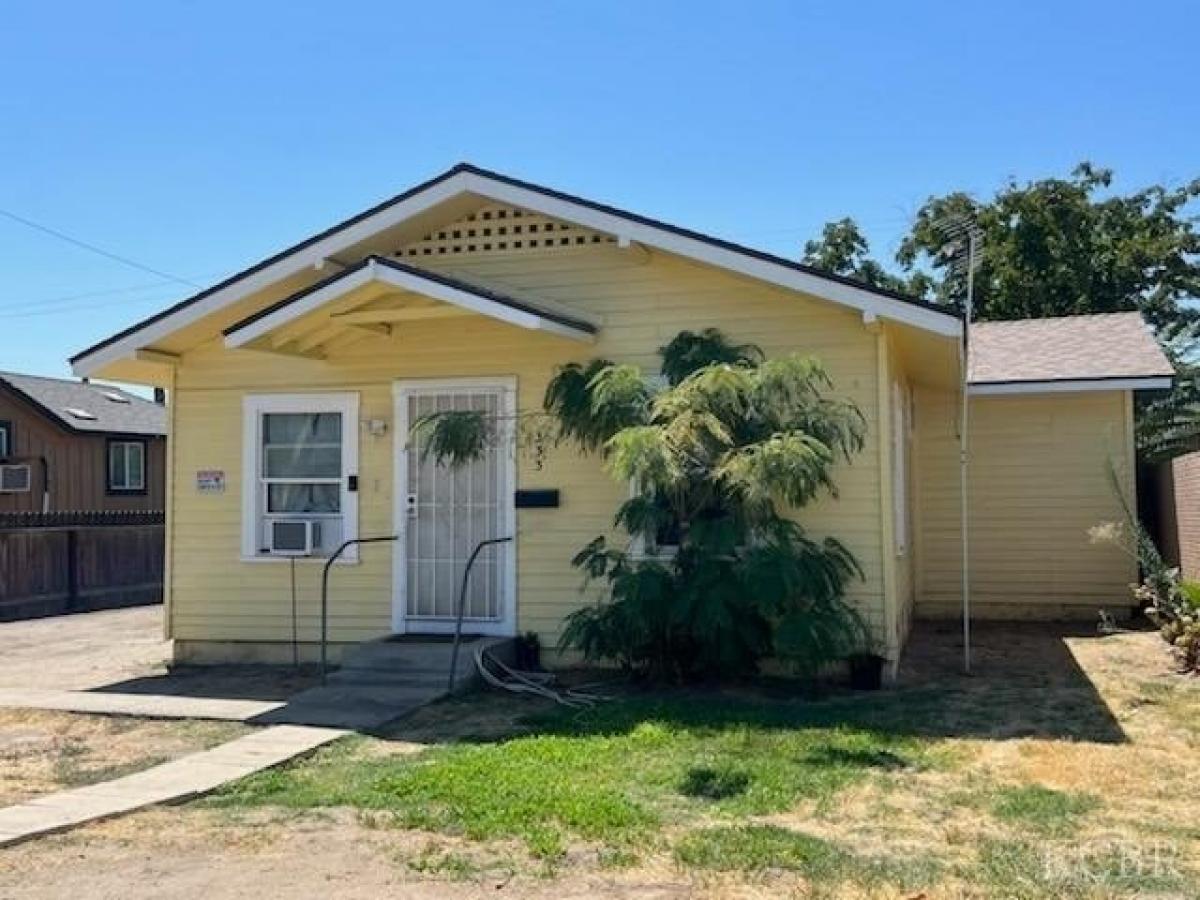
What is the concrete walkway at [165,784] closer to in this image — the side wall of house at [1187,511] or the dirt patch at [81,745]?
the dirt patch at [81,745]

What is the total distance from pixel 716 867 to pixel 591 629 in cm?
432

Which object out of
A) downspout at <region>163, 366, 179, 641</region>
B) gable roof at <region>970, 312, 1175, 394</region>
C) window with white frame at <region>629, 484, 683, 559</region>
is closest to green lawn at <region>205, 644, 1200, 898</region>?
window with white frame at <region>629, 484, 683, 559</region>

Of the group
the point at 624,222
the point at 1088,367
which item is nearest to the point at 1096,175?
the point at 1088,367

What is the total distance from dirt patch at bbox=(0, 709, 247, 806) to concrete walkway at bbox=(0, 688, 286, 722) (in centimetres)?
13

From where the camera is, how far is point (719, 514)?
901cm

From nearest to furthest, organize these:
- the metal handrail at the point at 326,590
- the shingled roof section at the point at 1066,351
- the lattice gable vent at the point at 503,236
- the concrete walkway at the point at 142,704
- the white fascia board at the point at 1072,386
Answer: the concrete walkway at the point at 142,704 < the metal handrail at the point at 326,590 < the lattice gable vent at the point at 503,236 < the white fascia board at the point at 1072,386 < the shingled roof section at the point at 1066,351

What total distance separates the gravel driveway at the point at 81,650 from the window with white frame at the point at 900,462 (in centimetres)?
722

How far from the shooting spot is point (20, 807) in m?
5.87

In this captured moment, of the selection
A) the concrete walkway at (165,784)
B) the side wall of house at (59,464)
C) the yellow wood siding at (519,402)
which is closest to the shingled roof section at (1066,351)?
the yellow wood siding at (519,402)

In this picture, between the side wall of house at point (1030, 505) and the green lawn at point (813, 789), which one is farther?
the side wall of house at point (1030, 505)

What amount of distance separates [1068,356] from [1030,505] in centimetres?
207

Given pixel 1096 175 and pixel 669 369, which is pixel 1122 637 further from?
pixel 1096 175

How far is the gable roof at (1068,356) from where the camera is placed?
1327 centimetres

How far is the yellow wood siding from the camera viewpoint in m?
9.55
